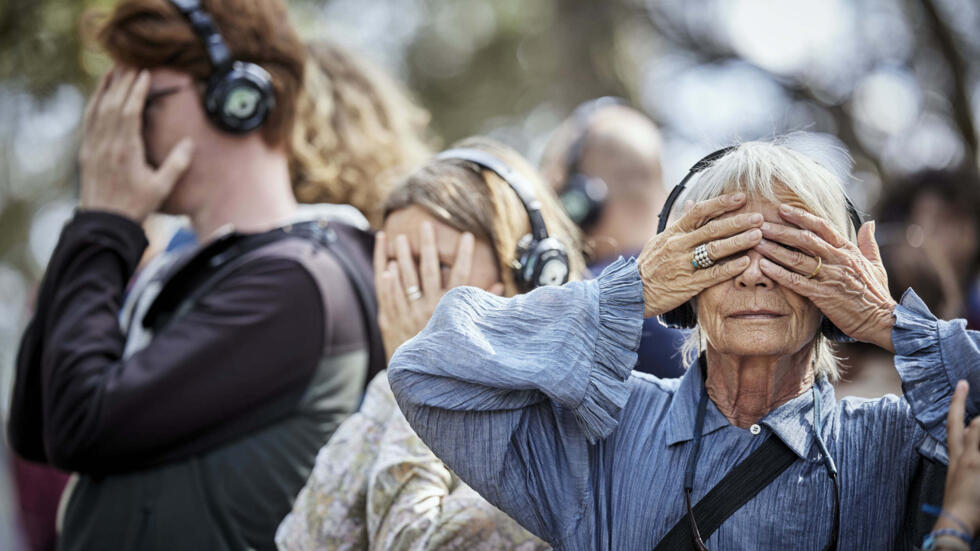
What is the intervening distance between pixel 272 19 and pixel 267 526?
5.51ft

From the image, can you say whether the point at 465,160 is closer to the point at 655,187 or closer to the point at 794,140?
the point at 794,140

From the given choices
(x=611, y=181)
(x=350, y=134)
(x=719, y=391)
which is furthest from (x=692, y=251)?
(x=350, y=134)

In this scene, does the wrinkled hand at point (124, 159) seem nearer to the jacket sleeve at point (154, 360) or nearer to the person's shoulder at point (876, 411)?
the jacket sleeve at point (154, 360)

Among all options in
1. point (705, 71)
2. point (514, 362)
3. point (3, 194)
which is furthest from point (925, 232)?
point (3, 194)

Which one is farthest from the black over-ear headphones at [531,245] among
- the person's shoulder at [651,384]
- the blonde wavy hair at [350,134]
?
the blonde wavy hair at [350,134]

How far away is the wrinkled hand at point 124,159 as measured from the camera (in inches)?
120

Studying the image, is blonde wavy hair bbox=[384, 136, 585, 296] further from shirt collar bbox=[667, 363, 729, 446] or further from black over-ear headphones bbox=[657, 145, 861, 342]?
shirt collar bbox=[667, 363, 729, 446]

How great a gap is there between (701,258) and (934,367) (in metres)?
0.47

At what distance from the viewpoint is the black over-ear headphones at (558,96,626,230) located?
3760 millimetres

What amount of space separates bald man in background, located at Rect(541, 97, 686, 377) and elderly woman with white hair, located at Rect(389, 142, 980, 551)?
1770 millimetres

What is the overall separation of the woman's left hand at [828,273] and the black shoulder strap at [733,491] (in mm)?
282

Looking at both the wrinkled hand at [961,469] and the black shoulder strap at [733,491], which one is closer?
the wrinkled hand at [961,469]

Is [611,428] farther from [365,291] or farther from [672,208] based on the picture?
[365,291]

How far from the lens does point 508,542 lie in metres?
2.21
